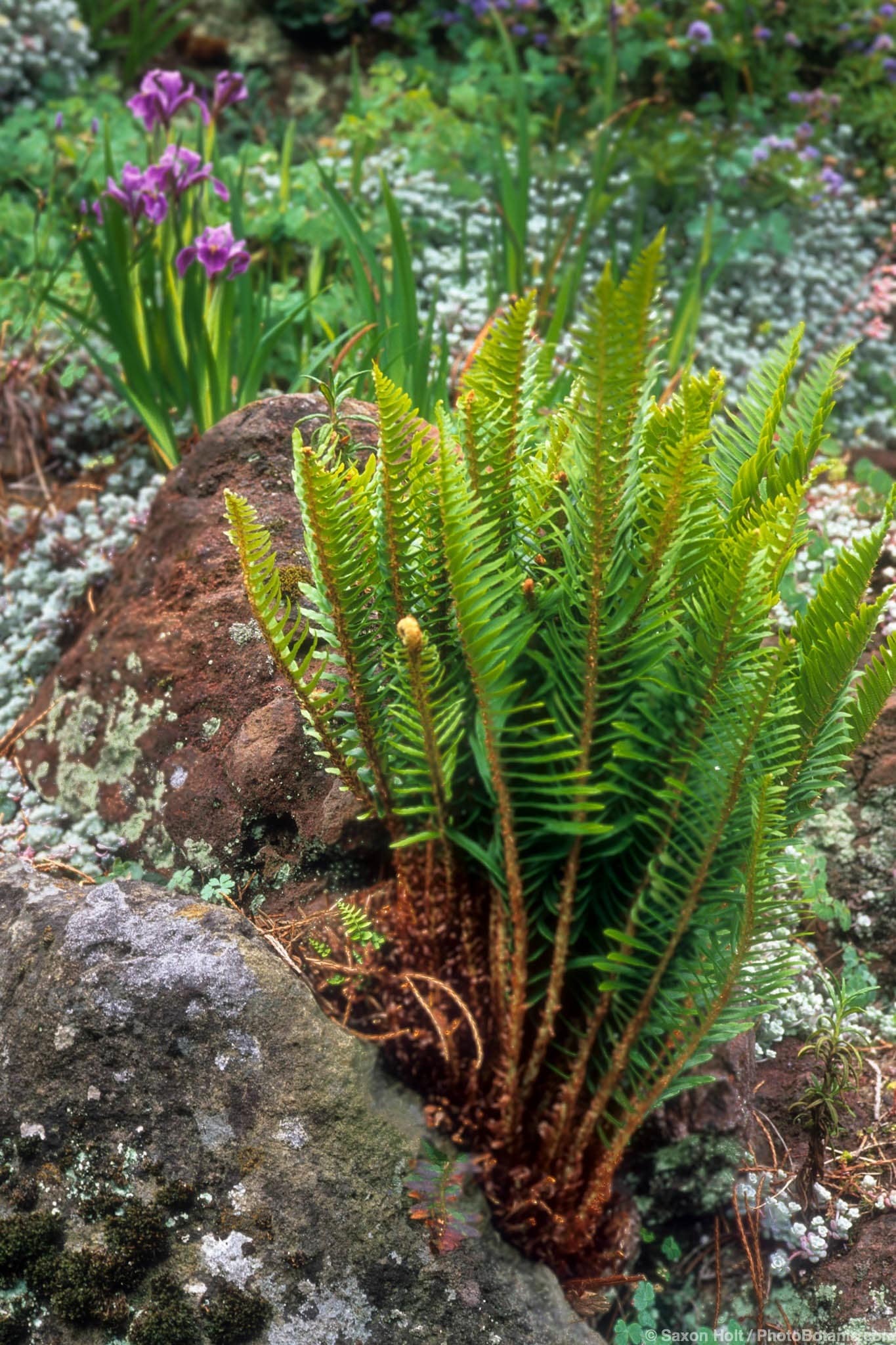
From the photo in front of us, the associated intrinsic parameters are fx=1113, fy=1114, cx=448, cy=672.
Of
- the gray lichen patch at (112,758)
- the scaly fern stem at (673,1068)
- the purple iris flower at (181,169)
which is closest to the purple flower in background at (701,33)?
the purple iris flower at (181,169)

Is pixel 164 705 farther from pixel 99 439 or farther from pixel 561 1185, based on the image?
pixel 99 439

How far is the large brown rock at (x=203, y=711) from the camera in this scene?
195 cm

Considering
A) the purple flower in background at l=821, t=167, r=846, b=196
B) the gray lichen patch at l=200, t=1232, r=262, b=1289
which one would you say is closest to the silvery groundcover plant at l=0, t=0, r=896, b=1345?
the gray lichen patch at l=200, t=1232, r=262, b=1289

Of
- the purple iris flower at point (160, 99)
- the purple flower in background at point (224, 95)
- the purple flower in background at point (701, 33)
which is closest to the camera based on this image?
the purple iris flower at point (160, 99)

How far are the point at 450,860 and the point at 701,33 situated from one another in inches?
159

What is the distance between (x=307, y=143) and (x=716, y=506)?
376cm

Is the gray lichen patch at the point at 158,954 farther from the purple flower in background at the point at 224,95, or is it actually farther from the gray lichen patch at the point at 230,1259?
the purple flower in background at the point at 224,95

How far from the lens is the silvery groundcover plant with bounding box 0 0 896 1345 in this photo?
1436 millimetres

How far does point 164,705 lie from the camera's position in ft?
7.07

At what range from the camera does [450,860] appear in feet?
5.74

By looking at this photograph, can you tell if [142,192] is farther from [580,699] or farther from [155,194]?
[580,699]

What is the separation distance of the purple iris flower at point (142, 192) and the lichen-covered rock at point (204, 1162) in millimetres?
1931

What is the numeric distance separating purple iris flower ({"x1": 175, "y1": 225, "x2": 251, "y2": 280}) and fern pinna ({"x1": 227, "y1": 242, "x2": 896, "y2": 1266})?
133 centimetres

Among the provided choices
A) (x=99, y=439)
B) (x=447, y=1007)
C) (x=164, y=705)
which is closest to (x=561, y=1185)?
(x=447, y=1007)
